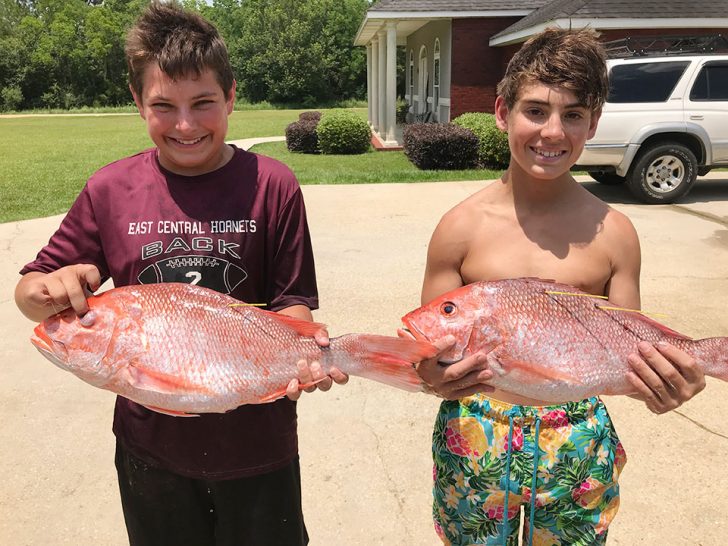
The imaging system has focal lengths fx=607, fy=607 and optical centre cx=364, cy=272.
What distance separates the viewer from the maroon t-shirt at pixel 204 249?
6.79ft

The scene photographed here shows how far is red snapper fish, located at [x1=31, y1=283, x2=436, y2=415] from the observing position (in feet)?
5.88

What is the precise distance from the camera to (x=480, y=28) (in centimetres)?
2011

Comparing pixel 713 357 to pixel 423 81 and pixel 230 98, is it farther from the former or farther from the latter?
pixel 423 81

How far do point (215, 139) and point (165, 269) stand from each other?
0.48 meters

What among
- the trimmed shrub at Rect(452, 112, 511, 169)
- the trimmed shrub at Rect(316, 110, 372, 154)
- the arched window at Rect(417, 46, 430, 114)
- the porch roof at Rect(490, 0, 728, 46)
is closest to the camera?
the porch roof at Rect(490, 0, 728, 46)

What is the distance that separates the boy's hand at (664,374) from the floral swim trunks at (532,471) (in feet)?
0.98

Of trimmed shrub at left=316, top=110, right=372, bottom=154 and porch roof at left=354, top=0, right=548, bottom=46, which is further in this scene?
trimmed shrub at left=316, top=110, right=372, bottom=154

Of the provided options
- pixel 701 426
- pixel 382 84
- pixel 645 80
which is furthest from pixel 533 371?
pixel 382 84

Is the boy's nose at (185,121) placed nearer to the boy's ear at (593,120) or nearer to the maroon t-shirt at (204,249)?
the maroon t-shirt at (204,249)

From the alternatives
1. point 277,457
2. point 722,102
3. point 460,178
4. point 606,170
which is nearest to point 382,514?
point 277,457

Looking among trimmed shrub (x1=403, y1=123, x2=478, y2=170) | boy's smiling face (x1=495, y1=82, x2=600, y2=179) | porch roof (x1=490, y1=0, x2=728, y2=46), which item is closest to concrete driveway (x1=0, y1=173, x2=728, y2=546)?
boy's smiling face (x1=495, y1=82, x2=600, y2=179)

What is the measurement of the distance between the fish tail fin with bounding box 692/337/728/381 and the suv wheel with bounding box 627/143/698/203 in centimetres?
986

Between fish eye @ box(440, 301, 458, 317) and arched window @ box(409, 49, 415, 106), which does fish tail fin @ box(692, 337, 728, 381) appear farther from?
arched window @ box(409, 49, 415, 106)

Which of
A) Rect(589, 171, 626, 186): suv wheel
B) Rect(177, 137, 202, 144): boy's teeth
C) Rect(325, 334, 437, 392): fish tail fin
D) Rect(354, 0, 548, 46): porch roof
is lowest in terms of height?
Rect(589, 171, 626, 186): suv wheel
